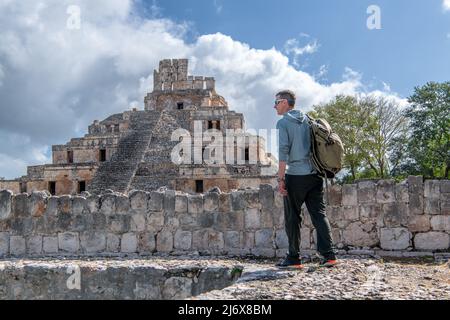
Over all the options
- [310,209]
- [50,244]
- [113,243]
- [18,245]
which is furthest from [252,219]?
[18,245]

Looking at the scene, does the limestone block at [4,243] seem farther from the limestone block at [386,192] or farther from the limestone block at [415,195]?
the limestone block at [415,195]

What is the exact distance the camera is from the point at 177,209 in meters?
9.34

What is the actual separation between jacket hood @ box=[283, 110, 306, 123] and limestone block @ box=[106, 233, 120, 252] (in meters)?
4.38

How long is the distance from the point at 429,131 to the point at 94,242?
94.1ft

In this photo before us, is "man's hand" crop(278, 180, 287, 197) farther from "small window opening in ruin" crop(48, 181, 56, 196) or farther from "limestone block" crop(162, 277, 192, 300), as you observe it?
"small window opening in ruin" crop(48, 181, 56, 196)

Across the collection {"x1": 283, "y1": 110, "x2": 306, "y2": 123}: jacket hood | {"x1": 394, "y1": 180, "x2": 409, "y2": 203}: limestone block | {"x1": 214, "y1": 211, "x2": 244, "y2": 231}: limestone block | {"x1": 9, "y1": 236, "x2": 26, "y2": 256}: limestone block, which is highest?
{"x1": 283, "y1": 110, "x2": 306, "y2": 123}: jacket hood

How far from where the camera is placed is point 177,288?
23.4 ft

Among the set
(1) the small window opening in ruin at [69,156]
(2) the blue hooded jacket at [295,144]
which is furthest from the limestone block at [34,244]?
(1) the small window opening in ruin at [69,156]

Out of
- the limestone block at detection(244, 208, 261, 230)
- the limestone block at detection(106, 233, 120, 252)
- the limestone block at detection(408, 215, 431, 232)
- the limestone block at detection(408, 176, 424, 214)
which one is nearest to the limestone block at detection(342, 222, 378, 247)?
the limestone block at detection(408, 215, 431, 232)

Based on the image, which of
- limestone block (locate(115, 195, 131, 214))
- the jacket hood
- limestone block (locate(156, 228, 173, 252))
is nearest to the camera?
the jacket hood

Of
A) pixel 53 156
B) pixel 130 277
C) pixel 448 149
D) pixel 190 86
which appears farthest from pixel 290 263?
pixel 190 86

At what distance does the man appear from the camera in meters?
6.29
